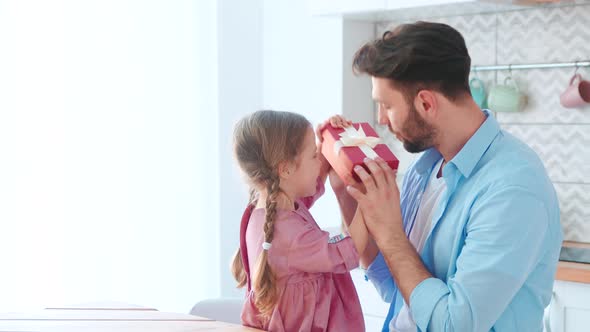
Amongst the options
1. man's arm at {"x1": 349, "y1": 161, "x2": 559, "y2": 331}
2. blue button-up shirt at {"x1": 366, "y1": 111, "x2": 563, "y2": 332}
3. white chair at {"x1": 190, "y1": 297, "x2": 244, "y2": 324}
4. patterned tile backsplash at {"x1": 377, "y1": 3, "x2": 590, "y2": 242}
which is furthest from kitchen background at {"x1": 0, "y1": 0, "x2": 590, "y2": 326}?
man's arm at {"x1": 349, "y1": 161, "x2": 559, "y2": 331}

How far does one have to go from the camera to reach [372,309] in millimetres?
3273

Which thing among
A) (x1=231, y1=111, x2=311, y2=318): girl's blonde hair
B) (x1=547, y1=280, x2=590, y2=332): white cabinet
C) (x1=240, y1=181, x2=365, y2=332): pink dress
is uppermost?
(x1=231, y1=111, x2=311, y2=318): girl's blonde hair

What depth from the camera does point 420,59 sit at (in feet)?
5.75

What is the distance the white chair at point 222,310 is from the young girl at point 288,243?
0.41 m

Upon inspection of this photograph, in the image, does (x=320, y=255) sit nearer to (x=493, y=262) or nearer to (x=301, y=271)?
(x=301, y=271)

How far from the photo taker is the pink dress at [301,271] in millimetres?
1920

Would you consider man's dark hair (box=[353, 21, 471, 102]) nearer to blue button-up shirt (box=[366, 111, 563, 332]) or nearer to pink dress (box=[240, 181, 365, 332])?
blue button-up shirt (box=[366, 111, 563, 332])

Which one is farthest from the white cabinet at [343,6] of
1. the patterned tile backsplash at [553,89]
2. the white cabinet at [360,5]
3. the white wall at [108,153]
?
the white wall at [108,153]

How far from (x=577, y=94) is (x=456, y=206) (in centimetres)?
150

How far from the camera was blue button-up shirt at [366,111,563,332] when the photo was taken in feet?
5.32

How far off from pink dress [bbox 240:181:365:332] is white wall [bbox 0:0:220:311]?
5.05 feet

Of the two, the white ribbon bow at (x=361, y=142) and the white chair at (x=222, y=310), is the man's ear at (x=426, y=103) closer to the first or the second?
the white ribbon bow at (x=361, y=142)

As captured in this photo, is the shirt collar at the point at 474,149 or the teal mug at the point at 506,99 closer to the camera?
the shirt collar at the point at 474,149

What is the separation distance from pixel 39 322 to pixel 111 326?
182 mm
